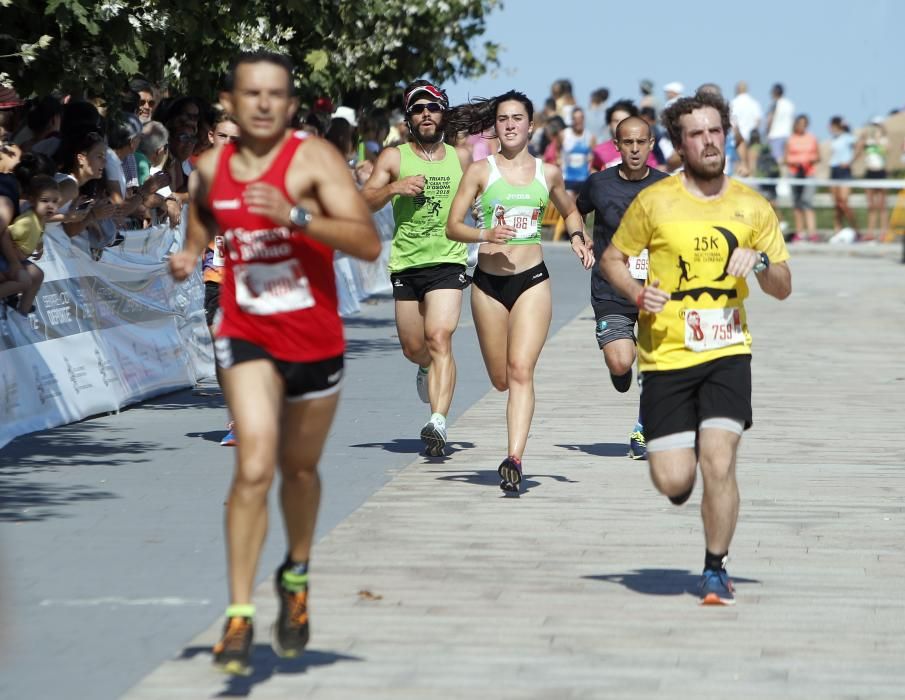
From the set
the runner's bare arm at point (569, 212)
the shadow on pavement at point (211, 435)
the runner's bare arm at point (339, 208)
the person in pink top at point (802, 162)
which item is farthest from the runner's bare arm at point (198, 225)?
the person in pink top at point (802, 162)

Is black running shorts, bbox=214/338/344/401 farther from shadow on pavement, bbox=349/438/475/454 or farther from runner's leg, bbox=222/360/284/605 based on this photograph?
shadow on pavement, bbox=349/438/475/454

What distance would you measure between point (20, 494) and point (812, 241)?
26435 millimetres

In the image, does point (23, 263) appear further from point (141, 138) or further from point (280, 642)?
point (280, 642)

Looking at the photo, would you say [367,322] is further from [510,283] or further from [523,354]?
[523,354]

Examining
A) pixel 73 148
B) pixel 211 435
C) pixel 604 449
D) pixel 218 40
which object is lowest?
pixel 604 449

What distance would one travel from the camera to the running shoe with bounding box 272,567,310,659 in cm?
589

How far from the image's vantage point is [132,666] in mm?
5992

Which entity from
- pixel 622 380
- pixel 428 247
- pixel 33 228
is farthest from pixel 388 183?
pixel 33 228

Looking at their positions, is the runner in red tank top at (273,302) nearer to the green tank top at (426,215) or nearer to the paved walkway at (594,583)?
the paved walkway at (594,583)

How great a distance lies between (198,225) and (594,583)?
7.31 ft

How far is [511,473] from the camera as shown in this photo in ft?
30.3

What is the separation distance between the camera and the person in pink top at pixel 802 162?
111 ft

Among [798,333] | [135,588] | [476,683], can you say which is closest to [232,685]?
[476,683]

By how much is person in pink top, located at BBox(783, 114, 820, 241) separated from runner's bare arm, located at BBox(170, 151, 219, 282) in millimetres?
28461
